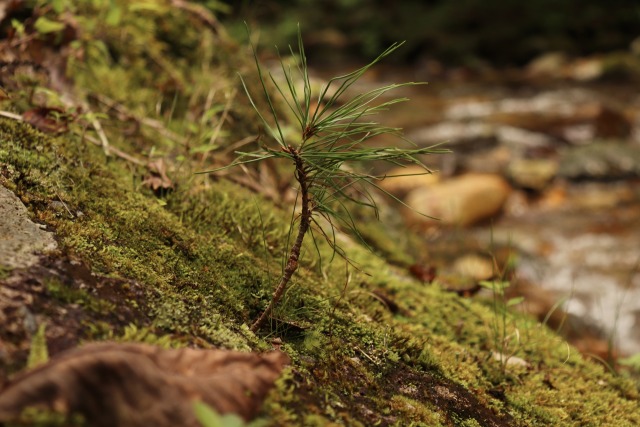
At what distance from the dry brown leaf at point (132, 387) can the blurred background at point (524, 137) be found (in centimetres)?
89

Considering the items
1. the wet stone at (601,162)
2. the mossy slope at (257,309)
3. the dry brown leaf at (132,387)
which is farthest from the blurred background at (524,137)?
the dry brown leaf at (132,387)

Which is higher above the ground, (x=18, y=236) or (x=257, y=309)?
(x=18, y=236)

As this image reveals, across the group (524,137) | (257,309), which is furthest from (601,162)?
(257,309)

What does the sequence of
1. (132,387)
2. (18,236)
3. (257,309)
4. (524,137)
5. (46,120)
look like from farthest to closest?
(524,137)
(46,120)
(257,309)
(18,236)
(132,387)

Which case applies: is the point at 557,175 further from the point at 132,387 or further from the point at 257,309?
the point at 132,387

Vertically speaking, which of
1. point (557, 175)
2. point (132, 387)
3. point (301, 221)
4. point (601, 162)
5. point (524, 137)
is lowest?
point (557, 175)

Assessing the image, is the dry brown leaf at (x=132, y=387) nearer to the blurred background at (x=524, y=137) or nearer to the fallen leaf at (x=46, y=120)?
the blurred background at (x=524, y=137)

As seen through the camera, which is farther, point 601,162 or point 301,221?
point 601,162

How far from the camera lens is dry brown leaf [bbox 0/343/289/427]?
3.17ft

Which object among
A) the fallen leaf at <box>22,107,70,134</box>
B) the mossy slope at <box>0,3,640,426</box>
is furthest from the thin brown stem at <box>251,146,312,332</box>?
the fallen leaf at <box>22,107,70,134</box>

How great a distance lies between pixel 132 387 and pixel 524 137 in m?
11.6

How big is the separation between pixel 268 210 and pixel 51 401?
1763mm

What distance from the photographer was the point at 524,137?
11.4 m

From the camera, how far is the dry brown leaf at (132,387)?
0.97 meters
